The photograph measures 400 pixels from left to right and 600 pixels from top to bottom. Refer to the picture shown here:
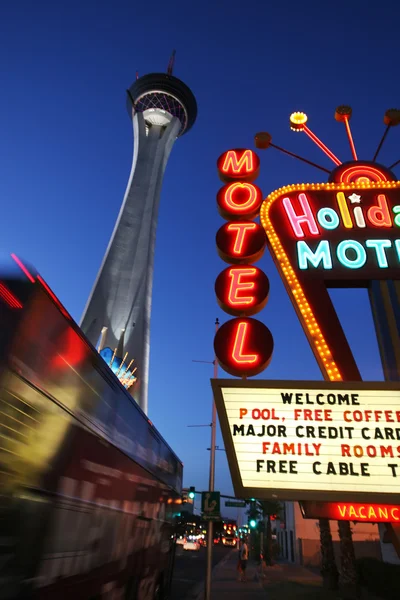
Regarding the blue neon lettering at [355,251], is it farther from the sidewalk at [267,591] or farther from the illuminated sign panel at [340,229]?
the sidewalk at [267,591]

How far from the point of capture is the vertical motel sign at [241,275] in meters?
8.47

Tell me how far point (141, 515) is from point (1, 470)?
483cm

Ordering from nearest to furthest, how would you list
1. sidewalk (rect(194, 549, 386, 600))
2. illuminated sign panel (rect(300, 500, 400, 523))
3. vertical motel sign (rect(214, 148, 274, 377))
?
illuminated sign panel (rect(300, 500, 400, 523)), vertical motel sign (rect(214, 148, 274, 377)), sidewalk (rect(194, 549, 386, 600))

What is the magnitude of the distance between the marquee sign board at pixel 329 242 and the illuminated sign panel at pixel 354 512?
8.85ft

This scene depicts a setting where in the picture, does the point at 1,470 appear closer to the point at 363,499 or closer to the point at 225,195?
the point at 363,499

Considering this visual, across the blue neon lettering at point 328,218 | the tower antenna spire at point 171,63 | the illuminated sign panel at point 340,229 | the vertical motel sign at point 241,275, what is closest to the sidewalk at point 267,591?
the vertical motel sign at point 241,275

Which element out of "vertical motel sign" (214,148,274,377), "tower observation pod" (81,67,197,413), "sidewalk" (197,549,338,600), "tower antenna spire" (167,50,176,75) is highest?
"tower antenna spire" (167,50,176,75)

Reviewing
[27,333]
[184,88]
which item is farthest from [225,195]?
[184,88]

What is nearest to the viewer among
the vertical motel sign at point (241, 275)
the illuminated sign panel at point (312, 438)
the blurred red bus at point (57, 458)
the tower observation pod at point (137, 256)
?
the blurred red bus at point (57, 458)

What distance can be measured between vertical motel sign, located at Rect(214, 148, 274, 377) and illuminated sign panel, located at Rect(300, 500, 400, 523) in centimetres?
268

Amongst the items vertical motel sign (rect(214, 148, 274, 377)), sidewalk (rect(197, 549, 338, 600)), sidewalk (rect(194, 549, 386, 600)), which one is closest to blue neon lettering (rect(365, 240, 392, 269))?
vertical motel sign (rect(214, 148, 274, 377))

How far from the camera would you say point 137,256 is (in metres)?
55.0

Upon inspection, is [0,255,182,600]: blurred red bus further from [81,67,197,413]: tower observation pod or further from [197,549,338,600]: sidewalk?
[81,67,197,413]: tower observation pod

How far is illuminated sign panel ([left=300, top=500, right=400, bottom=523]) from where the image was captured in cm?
650
